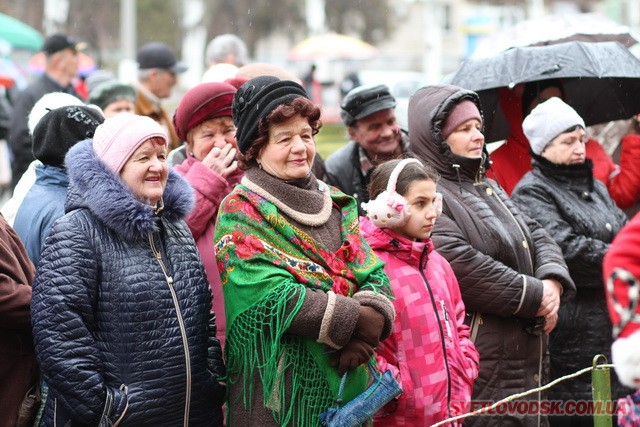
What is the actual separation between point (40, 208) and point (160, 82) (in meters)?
4.76

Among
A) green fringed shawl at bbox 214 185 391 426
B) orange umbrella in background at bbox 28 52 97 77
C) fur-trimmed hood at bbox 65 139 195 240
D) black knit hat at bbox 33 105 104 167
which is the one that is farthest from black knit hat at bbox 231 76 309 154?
orange umbrella in background at bbox 28 52 97 77

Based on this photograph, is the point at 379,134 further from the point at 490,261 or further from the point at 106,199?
the point at 106,199

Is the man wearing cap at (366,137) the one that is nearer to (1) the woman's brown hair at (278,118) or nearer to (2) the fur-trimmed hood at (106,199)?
(1) the woman's brown hair at (278,118)

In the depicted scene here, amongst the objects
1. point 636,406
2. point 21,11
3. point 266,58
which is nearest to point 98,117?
point 636,406

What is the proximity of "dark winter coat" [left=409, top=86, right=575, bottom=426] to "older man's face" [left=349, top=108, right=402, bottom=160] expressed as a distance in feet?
3.86

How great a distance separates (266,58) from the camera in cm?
6606

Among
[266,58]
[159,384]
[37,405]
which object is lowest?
[266,58]

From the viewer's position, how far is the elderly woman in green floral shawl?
13.8 ft

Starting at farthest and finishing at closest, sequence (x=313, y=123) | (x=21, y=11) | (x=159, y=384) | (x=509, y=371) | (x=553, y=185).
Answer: (x=21, y=11), (x=553, y=185), (x=509, y=371), (x=313, y=123), (x=159, y=384)

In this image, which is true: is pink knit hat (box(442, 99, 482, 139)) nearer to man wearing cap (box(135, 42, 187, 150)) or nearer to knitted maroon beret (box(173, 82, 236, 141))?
knitted maroon beret (box(173, 82, 236, 141))

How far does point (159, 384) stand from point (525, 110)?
3.75m

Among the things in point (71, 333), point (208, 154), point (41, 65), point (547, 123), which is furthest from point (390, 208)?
point (41, 65)

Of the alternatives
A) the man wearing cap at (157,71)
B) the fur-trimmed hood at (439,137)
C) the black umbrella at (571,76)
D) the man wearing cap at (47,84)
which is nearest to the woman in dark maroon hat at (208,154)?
the fur-trimmed hood at (439,137)

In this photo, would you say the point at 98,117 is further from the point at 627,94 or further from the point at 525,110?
the point at 627,94
